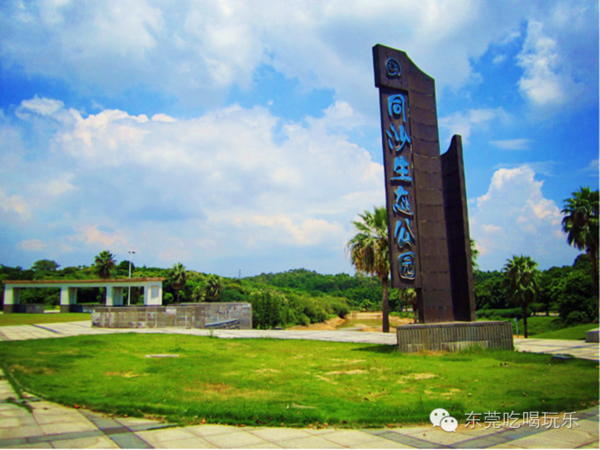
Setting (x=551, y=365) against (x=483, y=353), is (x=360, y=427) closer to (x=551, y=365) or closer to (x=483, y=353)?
(x=551, y=365)

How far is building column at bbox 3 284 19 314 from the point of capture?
40312 millimetres

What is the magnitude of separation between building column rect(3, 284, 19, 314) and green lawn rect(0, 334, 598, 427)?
3241 cm

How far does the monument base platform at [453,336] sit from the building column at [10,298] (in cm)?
4163

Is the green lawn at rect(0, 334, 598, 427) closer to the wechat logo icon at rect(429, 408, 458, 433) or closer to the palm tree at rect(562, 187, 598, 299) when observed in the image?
the wechat logo icon at rect(429, 408, 458, 433)

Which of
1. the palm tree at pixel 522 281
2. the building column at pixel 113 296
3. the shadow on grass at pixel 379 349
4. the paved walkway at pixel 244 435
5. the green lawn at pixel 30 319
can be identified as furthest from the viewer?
the building column at pixel 113 296

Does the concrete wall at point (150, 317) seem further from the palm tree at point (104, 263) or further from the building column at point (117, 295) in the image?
the palm tree at point (104, 263)

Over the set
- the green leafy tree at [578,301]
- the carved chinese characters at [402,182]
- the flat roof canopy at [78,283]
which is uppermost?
the carved chinese characters at [402,182]

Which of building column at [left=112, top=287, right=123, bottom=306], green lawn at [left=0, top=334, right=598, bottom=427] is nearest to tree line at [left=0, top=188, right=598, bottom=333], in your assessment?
building column at [left=112, top=287, right=123, bottom=306]

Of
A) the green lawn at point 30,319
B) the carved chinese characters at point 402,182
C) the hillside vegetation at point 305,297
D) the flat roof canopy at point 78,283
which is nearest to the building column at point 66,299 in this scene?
the flat roof canopy at point 78,283

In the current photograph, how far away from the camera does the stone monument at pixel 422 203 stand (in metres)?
13.5

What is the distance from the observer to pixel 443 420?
580 centimetres

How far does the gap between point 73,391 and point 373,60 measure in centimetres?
1266

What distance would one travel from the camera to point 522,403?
6.75 m

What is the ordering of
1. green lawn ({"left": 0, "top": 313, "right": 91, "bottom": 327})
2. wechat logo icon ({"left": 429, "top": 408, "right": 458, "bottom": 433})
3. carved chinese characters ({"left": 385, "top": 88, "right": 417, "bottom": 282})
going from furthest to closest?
1. green lawn ({"left": 0, "top": 313, "right": 91, "bottom": 327})
2. carved chinese characters ({"left": 385, "top": 88, "right": 417, "bottom": 282})
3. wechat logo icon ({"left": 429, "top": 408, "right": 458, "bottom": 433})
